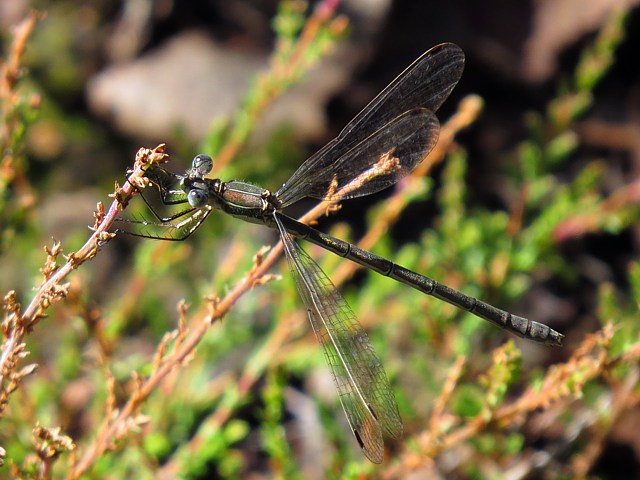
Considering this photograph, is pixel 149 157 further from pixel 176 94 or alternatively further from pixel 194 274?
pixel 176 94

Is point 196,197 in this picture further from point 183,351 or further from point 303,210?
point 303,210

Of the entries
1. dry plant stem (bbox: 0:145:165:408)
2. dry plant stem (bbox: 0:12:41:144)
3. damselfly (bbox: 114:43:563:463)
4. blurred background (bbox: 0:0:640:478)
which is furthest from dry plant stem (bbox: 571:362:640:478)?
dry plant stem (bbox: 0:12:41:144)

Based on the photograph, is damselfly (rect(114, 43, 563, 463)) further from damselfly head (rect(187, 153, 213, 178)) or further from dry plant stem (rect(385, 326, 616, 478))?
dry plant stem (rect(385, 326, 616, 478))

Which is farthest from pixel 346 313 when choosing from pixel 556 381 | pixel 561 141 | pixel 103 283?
pixel 103 283

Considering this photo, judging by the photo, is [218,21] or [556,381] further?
[218,21]

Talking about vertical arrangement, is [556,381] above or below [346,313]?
below

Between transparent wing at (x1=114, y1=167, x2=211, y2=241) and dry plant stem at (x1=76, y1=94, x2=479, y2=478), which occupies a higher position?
transparent wing at (x1=114, y1=167, x2=211, y2=241)
